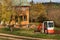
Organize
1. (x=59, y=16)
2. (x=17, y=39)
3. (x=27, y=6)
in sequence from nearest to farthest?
(x=17, y=39) → (x=59, y=16) → (x=27, y=6)

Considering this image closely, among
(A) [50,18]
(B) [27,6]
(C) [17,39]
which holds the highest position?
(B) [27,6]

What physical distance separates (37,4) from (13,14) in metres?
10.2

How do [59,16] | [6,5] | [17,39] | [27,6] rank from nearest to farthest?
[17,39]
[6,5]
[59,16]
[27,6]

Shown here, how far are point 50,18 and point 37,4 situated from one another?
13.4ft

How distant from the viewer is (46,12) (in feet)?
155

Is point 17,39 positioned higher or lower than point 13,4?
lower

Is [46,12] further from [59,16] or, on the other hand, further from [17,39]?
[17,39]

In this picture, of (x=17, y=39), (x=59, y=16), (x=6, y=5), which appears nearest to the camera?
(x=17, y=39)

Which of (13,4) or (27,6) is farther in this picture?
(27,6)

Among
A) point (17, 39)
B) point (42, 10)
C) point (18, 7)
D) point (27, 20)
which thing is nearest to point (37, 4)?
point (42, 10)

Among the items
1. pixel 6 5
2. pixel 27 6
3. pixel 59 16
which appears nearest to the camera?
pixel 6 5

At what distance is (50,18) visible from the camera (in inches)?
1688

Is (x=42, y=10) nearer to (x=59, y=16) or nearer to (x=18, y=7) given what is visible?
(x=59, y=16)

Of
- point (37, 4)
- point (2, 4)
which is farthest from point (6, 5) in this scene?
point (37, 4)
